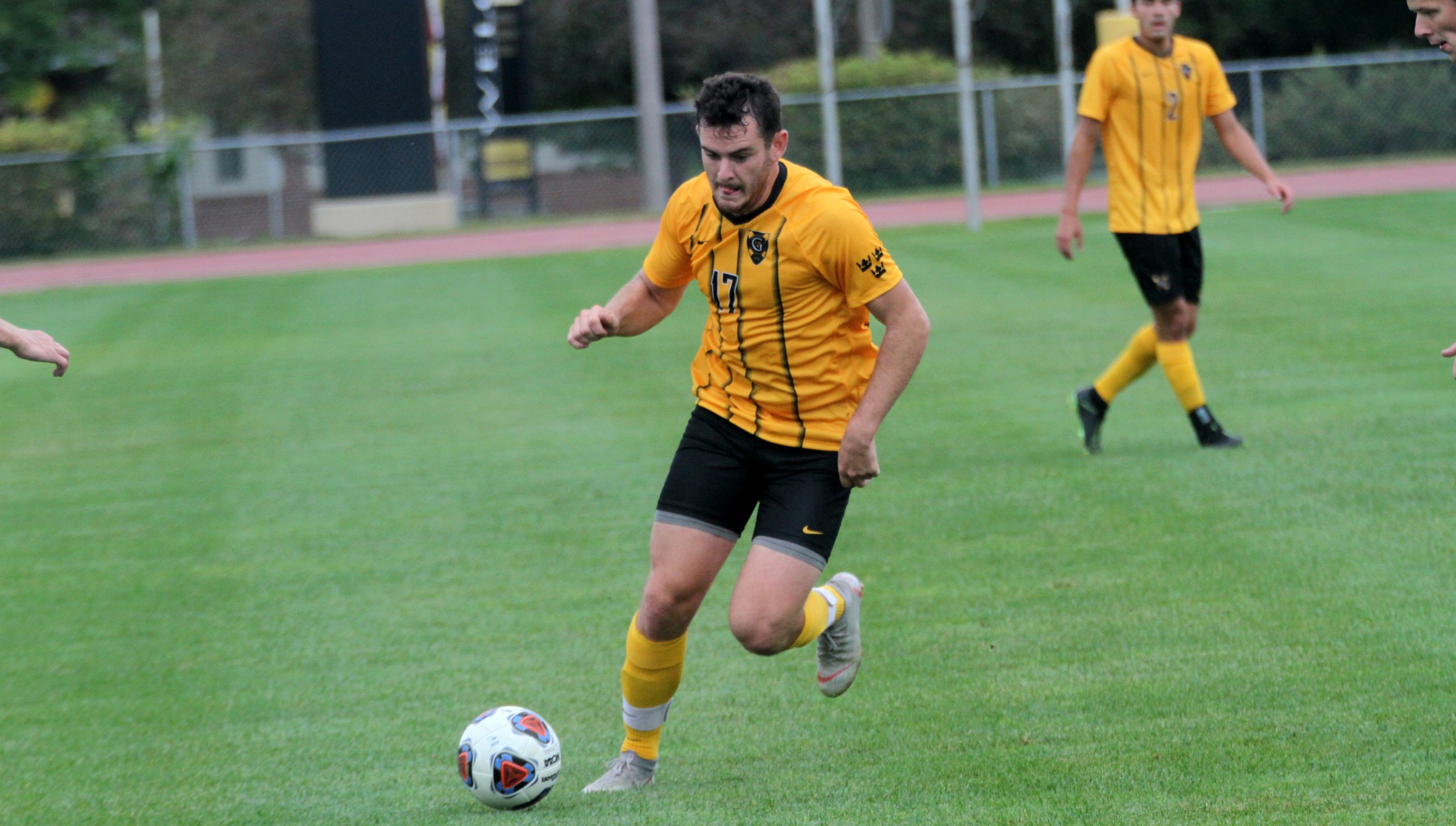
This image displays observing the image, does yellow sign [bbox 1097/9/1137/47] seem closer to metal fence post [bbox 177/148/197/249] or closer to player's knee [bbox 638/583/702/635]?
metal fence post [bbox 177/148/197/249]

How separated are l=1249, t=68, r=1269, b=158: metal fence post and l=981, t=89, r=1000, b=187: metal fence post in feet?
13.9

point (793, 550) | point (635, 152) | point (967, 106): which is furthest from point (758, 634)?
point (635, 152)

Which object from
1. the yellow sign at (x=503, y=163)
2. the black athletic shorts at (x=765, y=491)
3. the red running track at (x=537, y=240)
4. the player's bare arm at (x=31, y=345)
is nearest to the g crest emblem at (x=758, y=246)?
the black athletic shorts at (x=765, y=491)

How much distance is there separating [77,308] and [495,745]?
1541cm

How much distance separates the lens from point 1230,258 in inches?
629

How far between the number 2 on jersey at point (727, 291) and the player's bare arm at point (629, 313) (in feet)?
0.54

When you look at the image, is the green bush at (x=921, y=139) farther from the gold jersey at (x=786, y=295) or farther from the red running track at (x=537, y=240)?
the gold jersey at (x=786, y=295)

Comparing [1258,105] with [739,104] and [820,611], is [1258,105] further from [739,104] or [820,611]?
[739,104]

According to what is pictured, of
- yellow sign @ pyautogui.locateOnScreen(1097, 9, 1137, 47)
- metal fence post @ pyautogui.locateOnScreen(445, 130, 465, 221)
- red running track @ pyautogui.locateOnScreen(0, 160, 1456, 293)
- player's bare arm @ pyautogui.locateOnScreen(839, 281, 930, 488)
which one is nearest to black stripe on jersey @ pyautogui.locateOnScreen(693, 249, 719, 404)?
player's bare arm @ pyautogui.locateOnScreen(839, 281, 930, 488)

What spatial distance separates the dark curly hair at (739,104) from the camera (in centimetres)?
420

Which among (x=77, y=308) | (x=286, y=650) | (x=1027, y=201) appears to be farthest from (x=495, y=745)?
(x=1027, y=201)

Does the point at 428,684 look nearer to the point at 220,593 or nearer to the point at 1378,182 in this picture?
the point at 220,593

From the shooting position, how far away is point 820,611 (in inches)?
192

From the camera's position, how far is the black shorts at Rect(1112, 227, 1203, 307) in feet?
26.7
